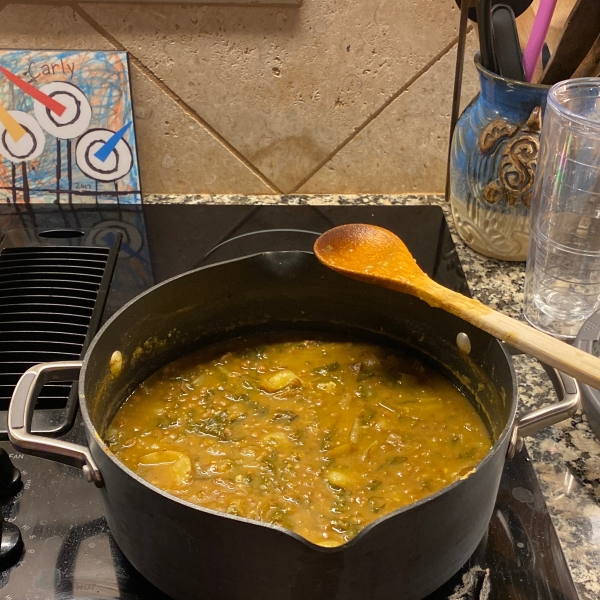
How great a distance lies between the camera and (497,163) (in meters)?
1.18

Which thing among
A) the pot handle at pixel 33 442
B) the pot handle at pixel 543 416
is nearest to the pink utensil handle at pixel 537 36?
the pot handle at pixel 543 416

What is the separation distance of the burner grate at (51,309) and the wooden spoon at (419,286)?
412 mm

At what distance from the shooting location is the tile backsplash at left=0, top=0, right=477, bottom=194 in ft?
4.17

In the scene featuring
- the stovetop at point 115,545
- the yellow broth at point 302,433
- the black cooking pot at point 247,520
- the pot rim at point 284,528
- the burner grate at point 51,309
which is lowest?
the stovetop at point 115,545

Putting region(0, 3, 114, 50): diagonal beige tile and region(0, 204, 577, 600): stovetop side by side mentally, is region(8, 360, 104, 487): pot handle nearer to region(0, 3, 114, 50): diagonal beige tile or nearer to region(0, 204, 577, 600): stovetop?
region(0, 204, 577, 600): stovetop

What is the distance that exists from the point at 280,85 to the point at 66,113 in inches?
16.6

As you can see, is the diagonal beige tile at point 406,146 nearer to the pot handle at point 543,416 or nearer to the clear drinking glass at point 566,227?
the clear drinking glass at point 566,227

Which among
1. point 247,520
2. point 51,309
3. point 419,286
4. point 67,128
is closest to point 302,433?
point 419,286

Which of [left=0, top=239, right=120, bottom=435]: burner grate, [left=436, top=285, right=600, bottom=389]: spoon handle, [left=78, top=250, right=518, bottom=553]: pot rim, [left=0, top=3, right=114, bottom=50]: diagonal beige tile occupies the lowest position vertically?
[left=0, top=239, right=120, bottom=435]: burner grate

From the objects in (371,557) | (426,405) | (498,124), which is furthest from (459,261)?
(371,557)

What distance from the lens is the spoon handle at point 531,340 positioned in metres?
0.73

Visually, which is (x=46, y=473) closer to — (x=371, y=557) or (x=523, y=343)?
(x=371, y=557)

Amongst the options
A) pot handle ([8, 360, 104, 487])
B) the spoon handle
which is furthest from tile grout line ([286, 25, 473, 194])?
pot handle ([8, 360, 104, 487])

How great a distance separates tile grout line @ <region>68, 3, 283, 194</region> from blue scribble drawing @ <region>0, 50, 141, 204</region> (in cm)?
3
